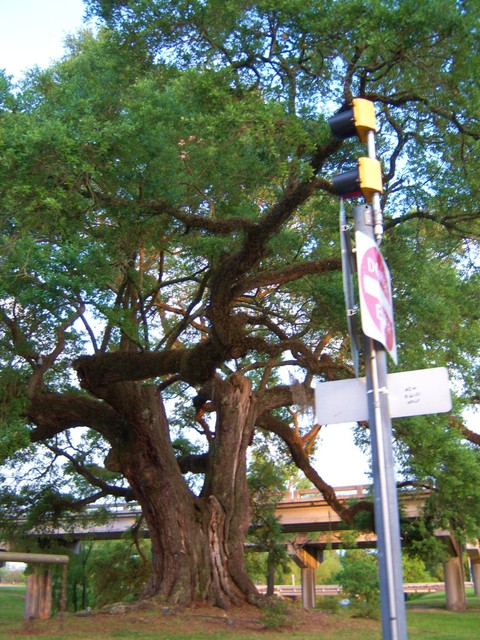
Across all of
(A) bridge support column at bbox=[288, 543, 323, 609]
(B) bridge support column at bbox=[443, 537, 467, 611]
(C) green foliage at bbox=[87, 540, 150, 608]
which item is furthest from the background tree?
(A) bridge support column at bbox=[288, 543, 323, 609]

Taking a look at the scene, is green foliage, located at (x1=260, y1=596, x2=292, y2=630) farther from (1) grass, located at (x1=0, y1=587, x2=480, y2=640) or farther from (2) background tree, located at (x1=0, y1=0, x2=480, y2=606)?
(2) background tree, located at (x1=0, y1=0, x2=480, y2=606)

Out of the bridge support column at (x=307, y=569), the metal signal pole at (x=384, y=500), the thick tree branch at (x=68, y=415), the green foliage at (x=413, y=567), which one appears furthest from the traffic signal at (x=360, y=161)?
the bridge support column at (x=307, y=569)

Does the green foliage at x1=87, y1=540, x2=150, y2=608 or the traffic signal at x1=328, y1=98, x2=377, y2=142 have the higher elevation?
the traffic signal at x1=328, y1=98, x2=377, y2=142

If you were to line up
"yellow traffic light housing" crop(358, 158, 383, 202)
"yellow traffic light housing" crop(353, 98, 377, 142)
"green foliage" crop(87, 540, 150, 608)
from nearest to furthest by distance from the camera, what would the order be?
"yellow traffic light housing" crop(358, 158, 383, 202) → "yellow traffic light housing" crop(353, 98, 377, 142) → "green foliage" crop(87, 540, 150, 608)

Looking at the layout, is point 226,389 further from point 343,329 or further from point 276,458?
point 276,458

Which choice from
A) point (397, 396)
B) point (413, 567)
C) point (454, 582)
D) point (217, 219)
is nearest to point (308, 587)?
point (413, 567)

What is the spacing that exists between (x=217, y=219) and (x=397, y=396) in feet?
25.4

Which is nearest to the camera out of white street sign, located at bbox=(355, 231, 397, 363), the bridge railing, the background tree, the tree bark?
white street sign, located at bbox=(355, 231, 397, 363)

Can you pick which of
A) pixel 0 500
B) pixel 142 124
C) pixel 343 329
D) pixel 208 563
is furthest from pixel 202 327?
pixel 0 500

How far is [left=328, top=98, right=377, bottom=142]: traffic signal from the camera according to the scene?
15.5ft

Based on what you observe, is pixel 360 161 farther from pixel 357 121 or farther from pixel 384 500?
pixel 384 500

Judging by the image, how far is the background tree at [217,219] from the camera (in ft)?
28.9

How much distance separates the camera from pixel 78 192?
9680 millimetres

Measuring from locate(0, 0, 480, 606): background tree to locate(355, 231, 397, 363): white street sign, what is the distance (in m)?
4.34
